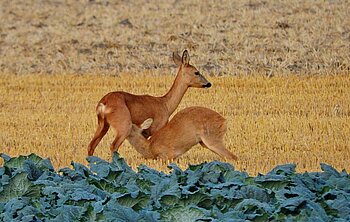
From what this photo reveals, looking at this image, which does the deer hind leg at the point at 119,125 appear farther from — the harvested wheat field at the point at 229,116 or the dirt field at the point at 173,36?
the dirt field at the point at 173,36

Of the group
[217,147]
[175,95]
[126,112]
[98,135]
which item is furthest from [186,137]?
[175,95]

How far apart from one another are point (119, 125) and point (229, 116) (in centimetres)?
434

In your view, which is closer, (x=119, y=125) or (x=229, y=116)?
(x=119, y=125)

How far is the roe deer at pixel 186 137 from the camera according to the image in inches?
506

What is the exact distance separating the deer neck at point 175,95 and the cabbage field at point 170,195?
6169mm

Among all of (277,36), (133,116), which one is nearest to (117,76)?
(277,36)

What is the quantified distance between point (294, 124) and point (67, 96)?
553cm

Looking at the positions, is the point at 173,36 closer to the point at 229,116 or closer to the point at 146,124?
the point at 229,116

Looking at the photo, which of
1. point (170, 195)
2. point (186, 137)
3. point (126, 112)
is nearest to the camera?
point (170, 195)

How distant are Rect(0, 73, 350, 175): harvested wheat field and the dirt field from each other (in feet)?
Answer: 4.30

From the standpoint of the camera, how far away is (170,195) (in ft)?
22.7

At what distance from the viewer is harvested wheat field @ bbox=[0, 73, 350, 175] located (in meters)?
13.4

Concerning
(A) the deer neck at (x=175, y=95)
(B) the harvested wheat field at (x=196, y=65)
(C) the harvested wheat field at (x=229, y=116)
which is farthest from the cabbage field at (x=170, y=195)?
(A) the deer neck at (x=175, y=95)

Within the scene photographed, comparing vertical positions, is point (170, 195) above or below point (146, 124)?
above
